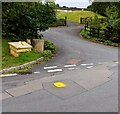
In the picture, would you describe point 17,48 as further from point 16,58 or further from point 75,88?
point 75,88

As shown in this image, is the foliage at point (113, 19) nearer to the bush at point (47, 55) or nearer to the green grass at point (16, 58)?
the bush at point (47, 55)

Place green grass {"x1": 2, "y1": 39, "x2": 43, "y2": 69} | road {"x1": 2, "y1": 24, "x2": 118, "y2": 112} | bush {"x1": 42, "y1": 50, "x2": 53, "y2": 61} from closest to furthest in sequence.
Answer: road {"x1": 2, "y1": 24, "x2": 118, "y2": 112}
green grass {"x1": 2, "y1": 39, "x2": 43, "y2": 69}
bush {"x1": 42, "y1": 50, "x2": 53, "y2": 61}

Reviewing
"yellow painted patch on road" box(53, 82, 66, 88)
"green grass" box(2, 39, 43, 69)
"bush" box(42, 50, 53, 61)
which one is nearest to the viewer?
"yellow painted patch on road" box(53, 82, 66, 88)

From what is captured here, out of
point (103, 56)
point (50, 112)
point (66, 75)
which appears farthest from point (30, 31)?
point (50, 112)

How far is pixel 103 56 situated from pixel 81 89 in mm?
6848

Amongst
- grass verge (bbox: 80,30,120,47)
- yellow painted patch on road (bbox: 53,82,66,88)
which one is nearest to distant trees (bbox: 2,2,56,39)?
grass verge (bbox: 80,30,120,47)

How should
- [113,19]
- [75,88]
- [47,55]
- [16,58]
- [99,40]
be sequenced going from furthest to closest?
[113,19] < [99,40] < [47,55] < [16,58] < [75,88]

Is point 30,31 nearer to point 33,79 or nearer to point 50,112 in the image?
point 33,79

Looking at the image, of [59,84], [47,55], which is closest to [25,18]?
[47,55]

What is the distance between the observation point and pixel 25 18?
18.0 metres

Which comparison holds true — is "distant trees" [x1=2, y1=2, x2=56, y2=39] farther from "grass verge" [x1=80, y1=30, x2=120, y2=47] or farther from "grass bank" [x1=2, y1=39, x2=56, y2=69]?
"grass verge" [x1=80, y1=30, x2=120, y2=47]

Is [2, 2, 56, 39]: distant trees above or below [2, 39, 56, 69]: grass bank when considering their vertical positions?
above

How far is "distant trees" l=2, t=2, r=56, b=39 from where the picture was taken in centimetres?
1782

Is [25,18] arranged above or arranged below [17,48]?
above
